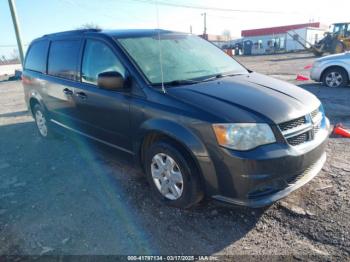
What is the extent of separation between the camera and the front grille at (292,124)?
2.60 m

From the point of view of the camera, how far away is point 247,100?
2809mm

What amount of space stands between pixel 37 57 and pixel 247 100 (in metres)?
4.30

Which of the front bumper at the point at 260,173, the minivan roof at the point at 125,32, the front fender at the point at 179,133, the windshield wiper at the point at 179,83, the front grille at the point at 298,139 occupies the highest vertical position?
the minivan roof at the point at 125,32

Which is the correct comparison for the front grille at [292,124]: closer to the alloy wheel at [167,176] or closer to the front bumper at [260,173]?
the front bumper at [260,173]

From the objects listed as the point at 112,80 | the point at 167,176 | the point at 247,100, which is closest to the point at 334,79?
the point at 247,100

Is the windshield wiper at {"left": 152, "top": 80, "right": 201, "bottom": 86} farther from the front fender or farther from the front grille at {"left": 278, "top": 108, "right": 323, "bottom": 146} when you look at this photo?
the front grille at {"left": 278, "top": 108, "right": 323, "bottom": 146}

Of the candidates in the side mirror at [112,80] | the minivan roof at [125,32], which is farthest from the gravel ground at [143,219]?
the minivan roof at [125,32]

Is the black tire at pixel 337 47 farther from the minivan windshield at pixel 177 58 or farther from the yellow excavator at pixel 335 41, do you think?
the minivan windshield at pixel 177 58

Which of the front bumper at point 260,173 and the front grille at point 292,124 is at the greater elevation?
the front grille at point 292,124

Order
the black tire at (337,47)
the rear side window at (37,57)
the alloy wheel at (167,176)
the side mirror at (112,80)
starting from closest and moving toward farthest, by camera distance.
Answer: the alloy wheel at (167,176)
the side mirror at (112,80)
the rear side window at (37,57)
the black tire at (337,47)

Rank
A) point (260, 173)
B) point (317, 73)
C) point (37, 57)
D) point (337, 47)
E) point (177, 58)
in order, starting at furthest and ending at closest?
1. point (337, 47)
2. point (317, 73)
3. point (37, 57)
4. point (177, 58)
5. point (260, 173)

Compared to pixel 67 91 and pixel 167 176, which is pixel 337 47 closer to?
pixel 67 91

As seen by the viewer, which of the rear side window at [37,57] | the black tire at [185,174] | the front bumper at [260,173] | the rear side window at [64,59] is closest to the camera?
the front bumper at [260,173]

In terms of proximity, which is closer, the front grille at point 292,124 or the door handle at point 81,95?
the front grille at point 292,124
